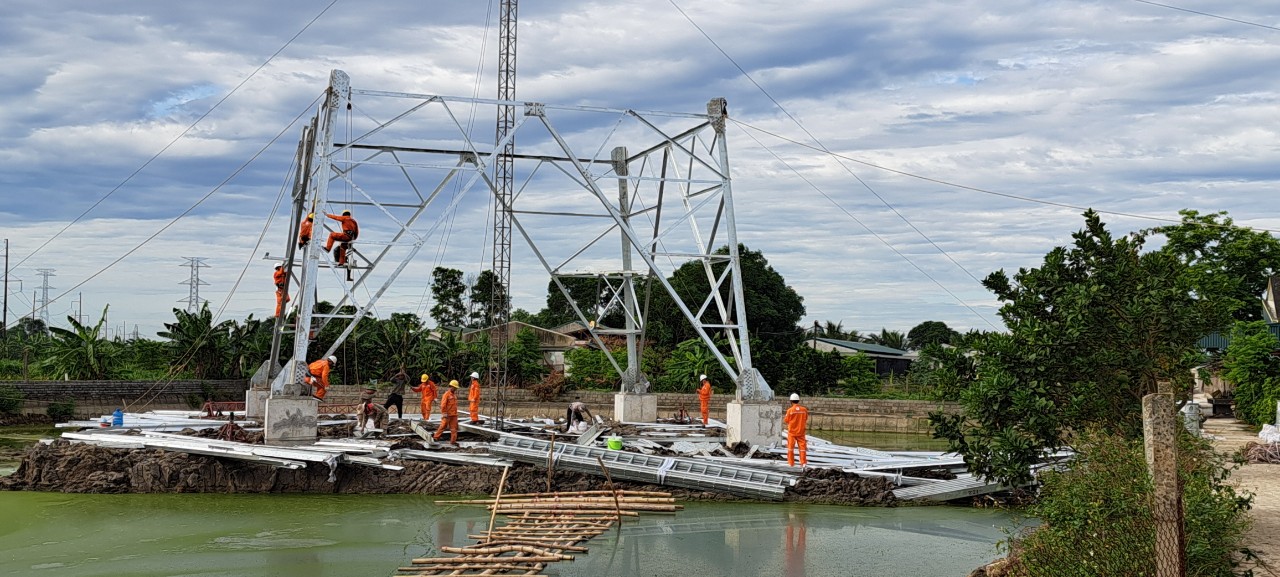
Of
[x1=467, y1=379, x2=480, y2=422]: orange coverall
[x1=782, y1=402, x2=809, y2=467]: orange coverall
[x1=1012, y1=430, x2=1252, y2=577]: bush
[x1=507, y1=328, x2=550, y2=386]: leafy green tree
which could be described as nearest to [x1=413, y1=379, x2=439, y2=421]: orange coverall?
[x1=467, y1=379, x2=480, y2=422]: orange coverall

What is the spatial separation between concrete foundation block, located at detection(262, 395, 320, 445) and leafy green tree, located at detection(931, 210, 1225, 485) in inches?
458

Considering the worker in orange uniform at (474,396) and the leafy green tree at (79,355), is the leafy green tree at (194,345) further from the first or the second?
the worker in orange uniform at (474,396)

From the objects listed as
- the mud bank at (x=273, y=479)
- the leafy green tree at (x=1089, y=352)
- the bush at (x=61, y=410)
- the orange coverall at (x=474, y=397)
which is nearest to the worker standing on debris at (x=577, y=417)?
the orange coverall at (x=474, y=397)

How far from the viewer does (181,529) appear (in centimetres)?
1382

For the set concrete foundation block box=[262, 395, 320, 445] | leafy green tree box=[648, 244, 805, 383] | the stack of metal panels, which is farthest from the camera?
leafy green tree box=[648, 244, 805, 383]

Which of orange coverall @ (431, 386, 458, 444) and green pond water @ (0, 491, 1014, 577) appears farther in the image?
orange coverall @ (431, 386, 458, 444)

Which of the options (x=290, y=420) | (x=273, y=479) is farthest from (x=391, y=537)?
(x=290, y=420)

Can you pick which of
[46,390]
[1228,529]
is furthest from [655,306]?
[1228,529]

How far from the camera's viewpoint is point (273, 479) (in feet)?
55.6

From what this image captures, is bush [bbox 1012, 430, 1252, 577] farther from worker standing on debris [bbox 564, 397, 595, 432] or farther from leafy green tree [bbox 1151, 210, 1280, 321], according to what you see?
leafy green tree [bbox 1151, 210, 1280, 321]

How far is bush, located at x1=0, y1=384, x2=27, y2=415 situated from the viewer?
2708 cm

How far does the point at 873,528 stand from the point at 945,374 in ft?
10.7

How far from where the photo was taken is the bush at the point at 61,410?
28172mm

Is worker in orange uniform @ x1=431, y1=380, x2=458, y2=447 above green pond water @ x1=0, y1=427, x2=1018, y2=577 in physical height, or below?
above
